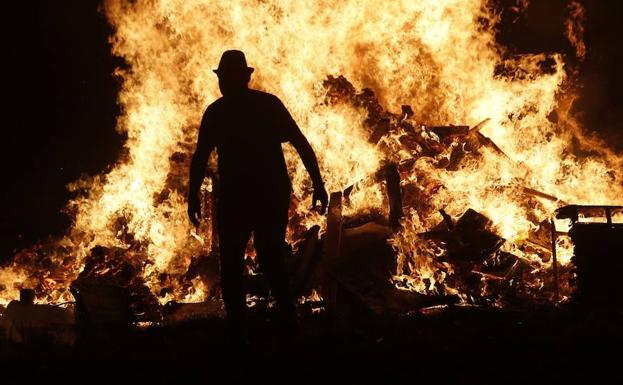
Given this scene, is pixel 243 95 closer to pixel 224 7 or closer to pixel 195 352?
pixel 195 352

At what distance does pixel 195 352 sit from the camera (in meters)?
4.28

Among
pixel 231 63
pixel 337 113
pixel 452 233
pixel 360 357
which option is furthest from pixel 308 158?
pixel 337 113

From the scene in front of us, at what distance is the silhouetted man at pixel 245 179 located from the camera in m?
4.45

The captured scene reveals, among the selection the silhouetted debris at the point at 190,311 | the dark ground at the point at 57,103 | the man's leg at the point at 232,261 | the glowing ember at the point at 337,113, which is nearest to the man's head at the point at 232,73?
the man's leg at the point at 232,261

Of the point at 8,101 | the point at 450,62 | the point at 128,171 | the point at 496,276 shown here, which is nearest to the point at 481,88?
the point at 450,62

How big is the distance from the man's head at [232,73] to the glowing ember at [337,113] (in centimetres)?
479

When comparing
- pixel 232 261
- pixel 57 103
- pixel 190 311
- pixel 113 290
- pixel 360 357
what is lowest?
pixel 360 357

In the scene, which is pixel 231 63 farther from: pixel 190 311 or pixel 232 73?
pixel 190 311

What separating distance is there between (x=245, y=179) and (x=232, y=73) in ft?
3.33

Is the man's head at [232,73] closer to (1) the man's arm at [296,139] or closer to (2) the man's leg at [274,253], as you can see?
(1) the man's arm at [296,139]

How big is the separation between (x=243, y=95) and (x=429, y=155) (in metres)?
5.99

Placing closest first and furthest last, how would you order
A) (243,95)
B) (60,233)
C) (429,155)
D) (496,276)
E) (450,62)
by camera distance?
1. (243,95)
2. (496,276)
3. (429,155)
4. (450,62)
5. (60,233)

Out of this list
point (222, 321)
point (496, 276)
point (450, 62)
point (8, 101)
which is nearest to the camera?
point (222, 321)

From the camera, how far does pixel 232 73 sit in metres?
4.60
